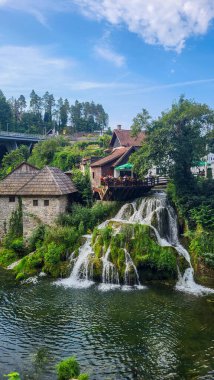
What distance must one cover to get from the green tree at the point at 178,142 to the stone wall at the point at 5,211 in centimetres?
1196

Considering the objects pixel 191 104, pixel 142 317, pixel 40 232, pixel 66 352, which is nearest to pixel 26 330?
pixel 66 352

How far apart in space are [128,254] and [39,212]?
974cm

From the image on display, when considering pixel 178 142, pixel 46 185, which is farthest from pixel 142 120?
pixel 46 185

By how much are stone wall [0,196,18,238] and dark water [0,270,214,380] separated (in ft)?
32.0

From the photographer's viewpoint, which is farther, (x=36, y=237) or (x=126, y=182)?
(x=126, y=182)

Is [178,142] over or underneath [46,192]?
over

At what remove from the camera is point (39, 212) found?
29578 millimetres

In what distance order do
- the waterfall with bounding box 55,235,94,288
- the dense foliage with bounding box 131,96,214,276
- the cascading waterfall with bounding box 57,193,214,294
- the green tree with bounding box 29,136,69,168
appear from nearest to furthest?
the cascading waterfall with bounding box 57,193,214,294 < the waterfall with bounding box 55,235,94,288 < the dense foliage with bounding box 131,96,214,276 < the green tree with bounding box 29,136,69,168

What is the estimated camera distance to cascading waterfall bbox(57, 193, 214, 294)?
22.8m

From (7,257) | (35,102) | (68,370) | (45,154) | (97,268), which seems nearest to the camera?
(68,370)

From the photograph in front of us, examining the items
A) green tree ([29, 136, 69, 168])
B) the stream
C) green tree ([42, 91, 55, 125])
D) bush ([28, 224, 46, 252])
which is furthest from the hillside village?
green tree ([42, 91, 55, 125])

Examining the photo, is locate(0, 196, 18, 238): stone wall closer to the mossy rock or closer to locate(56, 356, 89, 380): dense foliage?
the mossy rock

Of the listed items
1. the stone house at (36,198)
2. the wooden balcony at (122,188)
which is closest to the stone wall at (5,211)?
the stone house at (36,198)

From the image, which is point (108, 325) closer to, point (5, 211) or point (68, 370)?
point (68, 370)
